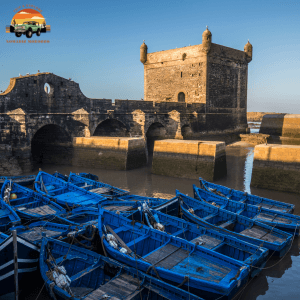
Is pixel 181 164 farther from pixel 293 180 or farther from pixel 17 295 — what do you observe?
pixel 17 295

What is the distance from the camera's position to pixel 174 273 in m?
5.51

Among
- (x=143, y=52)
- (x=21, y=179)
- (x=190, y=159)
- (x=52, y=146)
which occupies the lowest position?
(x=21, y=179)

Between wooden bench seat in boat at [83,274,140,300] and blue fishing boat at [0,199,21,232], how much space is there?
12.7 ft

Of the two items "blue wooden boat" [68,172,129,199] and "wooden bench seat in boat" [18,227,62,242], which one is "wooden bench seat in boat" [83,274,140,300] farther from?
"blue wooden boat" [68,172,129,199]

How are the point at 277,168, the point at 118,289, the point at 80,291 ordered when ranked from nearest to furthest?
the point at 118,289 < the point at 80,291 < the point at 277,168

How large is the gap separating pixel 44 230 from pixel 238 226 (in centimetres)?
560

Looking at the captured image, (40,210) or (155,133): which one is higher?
(155,133)

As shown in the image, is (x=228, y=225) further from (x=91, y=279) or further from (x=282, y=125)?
(x=282, y=125)

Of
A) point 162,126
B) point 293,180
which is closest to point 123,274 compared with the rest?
point 293,180

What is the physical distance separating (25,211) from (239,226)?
6.74 metres

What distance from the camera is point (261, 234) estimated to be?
25.9 feet

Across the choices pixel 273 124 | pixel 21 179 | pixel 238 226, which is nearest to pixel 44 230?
pixel 238 226

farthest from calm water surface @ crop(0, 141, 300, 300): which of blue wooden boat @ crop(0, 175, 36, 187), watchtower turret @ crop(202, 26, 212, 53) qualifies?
watchtower turret @ crop(202, 26, 212, 53)

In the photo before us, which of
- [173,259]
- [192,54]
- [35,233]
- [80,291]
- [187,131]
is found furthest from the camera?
[192,54]
